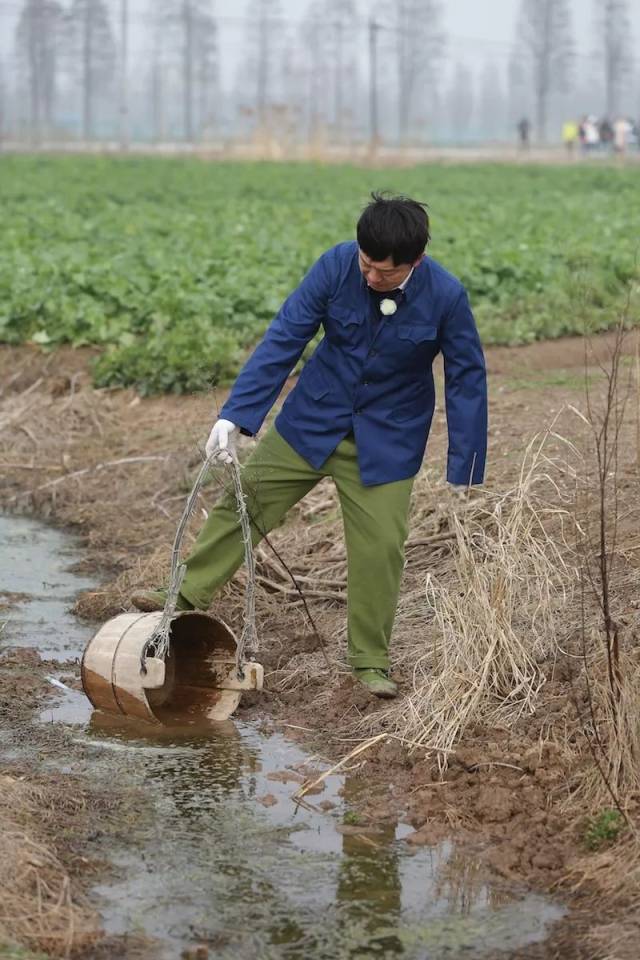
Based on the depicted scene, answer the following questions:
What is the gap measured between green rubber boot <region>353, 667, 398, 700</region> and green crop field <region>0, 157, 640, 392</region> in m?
1.60

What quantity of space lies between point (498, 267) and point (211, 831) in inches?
369

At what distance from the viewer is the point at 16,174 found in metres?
29.8

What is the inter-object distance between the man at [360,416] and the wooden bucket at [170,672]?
172 millimetres

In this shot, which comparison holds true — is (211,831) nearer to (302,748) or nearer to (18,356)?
(302,748)

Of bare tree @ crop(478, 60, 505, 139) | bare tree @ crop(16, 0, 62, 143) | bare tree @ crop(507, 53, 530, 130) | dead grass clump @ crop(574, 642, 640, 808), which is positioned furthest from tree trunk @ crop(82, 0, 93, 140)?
dead grass clump @ crop(574, 642, 640, 808)

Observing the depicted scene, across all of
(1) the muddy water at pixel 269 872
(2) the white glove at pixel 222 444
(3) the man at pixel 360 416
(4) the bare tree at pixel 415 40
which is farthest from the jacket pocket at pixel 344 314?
(4) the bare tree at pixel 415 40

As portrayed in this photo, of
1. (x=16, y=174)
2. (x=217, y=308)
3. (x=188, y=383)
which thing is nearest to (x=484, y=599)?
(x=188, y=383)

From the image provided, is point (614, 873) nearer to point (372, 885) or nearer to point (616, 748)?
point (616, 748)

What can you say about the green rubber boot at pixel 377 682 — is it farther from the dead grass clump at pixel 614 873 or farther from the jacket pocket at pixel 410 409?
the dead grass clump at pixel 614 873

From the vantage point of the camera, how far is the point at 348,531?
5.57m

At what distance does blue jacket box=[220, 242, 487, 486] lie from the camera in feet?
17.3

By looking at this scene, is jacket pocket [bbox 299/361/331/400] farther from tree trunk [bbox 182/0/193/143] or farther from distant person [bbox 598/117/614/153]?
tree trunk [bbox 182/0/193/143]

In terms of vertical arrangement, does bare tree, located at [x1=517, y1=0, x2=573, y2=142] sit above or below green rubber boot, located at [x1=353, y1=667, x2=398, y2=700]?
above

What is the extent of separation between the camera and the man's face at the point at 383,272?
16.6ft
